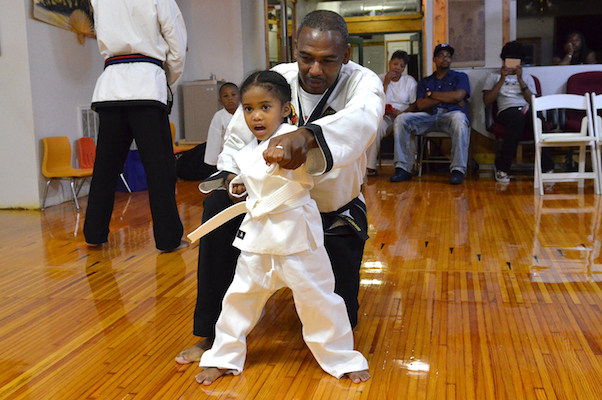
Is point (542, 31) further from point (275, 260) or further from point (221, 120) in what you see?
point (275, 260)

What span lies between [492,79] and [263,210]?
4761mm

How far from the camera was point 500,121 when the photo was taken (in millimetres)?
5555

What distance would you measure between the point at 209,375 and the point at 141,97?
5.85 ft

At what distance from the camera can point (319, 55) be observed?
1.74 metres

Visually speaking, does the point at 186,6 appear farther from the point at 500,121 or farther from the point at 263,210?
the point at 263,210

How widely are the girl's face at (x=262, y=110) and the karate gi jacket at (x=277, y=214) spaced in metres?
0.07

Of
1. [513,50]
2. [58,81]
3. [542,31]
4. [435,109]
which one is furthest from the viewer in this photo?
[542,31]

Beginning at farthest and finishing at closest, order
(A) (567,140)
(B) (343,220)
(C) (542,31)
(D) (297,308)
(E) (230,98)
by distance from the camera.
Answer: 1. (C) (542,31)
2. (E) (230,98)
3. (A) (567,140)
4. (B) (343,220)
5. (D) (297,308)

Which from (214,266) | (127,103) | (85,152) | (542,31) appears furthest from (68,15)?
(542,31)

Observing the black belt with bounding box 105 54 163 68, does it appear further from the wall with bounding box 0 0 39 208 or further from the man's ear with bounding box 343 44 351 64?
the wall with bounding box 0 0 39 208

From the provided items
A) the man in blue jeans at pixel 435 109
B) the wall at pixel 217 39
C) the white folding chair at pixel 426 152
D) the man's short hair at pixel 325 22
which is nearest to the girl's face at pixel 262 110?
the man's short hair at pixel 325 22

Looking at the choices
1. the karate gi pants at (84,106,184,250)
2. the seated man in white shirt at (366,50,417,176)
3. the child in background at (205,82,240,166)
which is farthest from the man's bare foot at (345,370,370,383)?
the seated man in white shirt at (366,50,417,176)

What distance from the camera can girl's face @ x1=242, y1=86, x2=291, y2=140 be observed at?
5.42ft

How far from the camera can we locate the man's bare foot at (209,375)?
1625 mm
